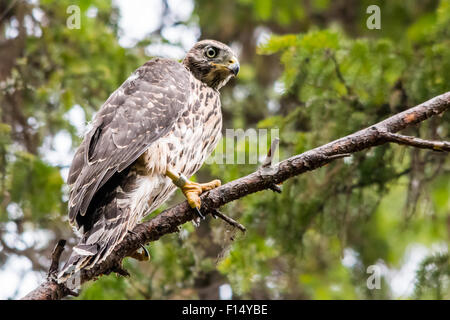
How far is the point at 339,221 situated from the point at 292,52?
161 cm

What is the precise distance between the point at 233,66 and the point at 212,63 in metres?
0.21

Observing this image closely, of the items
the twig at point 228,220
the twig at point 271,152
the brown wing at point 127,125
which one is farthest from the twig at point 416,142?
the brown wing at point 127,125

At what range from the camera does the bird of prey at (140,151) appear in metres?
3.99

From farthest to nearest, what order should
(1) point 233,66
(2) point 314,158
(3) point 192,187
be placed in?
1. (1) point 233,66
2. (3) point 192,187
3. (2) point 314,158

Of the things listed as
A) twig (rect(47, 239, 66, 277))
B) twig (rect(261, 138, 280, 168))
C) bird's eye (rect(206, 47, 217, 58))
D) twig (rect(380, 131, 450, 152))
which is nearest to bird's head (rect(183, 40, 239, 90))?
bird's eye (rect(206, 47, 217, 58))

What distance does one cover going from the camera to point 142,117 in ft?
15.0

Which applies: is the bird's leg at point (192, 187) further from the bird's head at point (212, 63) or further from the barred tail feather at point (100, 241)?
the bird's head at point (212, 63)

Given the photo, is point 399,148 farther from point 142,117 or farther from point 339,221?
point 142,117

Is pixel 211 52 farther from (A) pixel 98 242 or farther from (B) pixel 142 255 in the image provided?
(A) pixel 98 242

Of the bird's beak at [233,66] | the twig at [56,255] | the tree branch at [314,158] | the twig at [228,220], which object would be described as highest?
the bird's beak at [233,66]

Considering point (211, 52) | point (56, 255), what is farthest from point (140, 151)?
point (211, 52)

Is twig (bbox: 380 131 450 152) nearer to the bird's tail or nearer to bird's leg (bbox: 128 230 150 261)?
the bird's tail

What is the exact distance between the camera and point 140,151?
14.2ft
